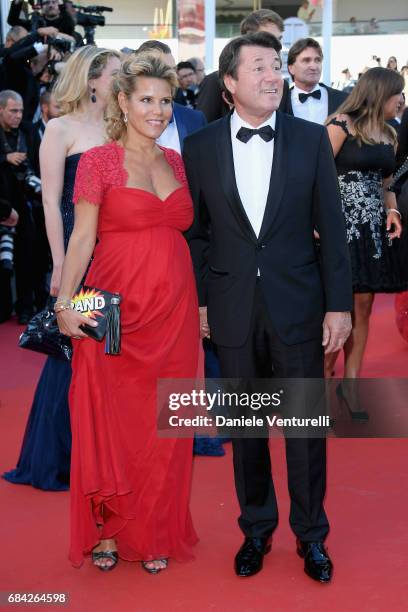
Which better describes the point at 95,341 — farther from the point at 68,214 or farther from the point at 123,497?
the point at 68,214

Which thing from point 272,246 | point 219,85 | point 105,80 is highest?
point 105,80

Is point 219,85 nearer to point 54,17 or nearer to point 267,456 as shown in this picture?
point 267,456

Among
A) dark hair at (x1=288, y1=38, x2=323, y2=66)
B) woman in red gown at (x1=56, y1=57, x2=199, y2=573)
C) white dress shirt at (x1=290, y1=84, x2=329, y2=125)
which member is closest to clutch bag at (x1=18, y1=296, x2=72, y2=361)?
woman in red gown at (x1=56, y1=57, x2=199, y2=573)

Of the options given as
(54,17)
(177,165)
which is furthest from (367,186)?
(54,17)

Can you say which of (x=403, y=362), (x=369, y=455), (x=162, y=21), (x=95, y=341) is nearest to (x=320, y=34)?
(x=162, y=21)

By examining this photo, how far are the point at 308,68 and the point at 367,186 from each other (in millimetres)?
919

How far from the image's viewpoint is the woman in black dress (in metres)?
4.57

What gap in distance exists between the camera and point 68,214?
3930 mm

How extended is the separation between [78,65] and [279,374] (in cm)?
162

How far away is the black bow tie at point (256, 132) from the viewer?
118 inches

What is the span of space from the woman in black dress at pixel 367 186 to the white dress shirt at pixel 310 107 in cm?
60

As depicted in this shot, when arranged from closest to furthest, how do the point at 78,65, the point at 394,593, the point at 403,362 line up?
the point at 394,593
the point at 78,65
the point at 403,362

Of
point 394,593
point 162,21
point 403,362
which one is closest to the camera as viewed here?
point 394,593

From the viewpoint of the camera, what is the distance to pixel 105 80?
3.78m
